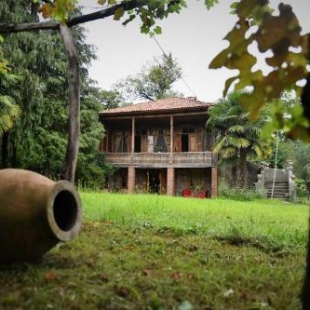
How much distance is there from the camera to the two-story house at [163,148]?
73.9ft

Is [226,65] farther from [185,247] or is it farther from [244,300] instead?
[185,247]

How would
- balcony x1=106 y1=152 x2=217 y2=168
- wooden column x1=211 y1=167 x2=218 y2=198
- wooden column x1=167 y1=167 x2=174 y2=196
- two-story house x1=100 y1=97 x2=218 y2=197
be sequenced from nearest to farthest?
wooden column x1=211 y1=167 x2=218 y2=198 < balcony x1=106 y1=152 x2=217 y2=168 < wooden column x1=167 y1=167 x2=174 y2=196 < two-story house x1=100 y1=97 x2=218 y2=197

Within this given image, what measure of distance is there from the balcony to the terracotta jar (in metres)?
18.9

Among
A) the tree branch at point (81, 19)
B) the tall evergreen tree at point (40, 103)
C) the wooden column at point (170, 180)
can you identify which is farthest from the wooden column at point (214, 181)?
the tree branch at point (81, 19)

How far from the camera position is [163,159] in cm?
2320

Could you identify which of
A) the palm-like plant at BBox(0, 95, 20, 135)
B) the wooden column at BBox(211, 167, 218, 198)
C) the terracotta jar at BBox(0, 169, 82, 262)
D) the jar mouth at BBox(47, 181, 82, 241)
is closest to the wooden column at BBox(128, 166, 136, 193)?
the wooden column at BBox(211, 167, 218, 198)

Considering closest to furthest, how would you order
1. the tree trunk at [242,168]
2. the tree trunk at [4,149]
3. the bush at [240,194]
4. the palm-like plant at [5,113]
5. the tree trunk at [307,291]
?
the tree trunk at [307,291] → the palm-like plant at [5,113] → the tree trunk at [4,149] → the bush at [240,194] → the tree trunk at [242,168]

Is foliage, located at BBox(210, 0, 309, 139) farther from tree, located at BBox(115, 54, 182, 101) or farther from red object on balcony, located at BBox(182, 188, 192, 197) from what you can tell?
tree, located at BBox(115, 54, 182, 101)

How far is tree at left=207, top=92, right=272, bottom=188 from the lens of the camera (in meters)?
19.3

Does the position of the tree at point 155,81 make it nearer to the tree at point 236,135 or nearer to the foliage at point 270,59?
the tree at point 236,135

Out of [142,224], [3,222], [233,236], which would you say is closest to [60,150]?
[142,224]

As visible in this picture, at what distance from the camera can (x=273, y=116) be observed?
1396mm

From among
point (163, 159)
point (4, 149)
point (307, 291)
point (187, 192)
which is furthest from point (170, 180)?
point (307, 291)

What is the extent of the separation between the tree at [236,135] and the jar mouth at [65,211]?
16209 mm
